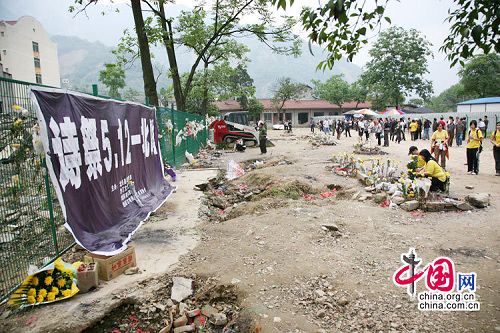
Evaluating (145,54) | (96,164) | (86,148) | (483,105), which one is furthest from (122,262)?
(483,105)

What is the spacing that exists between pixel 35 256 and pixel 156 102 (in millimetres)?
→ 7390

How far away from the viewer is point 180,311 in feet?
10.9

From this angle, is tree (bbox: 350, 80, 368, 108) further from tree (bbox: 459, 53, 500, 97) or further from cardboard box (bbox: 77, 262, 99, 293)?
cardboard box (bbox: 77, 262, 99, 293)

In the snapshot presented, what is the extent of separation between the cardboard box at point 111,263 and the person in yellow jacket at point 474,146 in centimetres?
962

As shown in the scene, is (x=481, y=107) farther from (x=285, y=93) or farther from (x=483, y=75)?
(x=285, y=93)

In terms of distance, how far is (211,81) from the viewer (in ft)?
79.6

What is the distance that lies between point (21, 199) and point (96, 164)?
1.05 metres

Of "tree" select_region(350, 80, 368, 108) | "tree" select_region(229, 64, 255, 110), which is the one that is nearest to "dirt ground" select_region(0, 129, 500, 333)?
"tree" select_region(229, 64, 255, 110)

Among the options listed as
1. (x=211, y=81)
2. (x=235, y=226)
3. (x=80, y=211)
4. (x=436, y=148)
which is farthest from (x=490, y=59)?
(x=80, y=211)

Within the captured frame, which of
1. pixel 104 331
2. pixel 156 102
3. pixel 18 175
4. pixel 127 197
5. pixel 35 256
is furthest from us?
pixel 156 102

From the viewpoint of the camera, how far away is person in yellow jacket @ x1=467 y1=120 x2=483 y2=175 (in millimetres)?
9516

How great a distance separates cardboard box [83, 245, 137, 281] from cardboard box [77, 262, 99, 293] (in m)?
0.16

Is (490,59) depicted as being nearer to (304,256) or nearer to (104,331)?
(304,256)

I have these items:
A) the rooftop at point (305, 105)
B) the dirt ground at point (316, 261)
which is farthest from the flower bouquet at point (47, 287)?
the rooftop at point (305, 105)
